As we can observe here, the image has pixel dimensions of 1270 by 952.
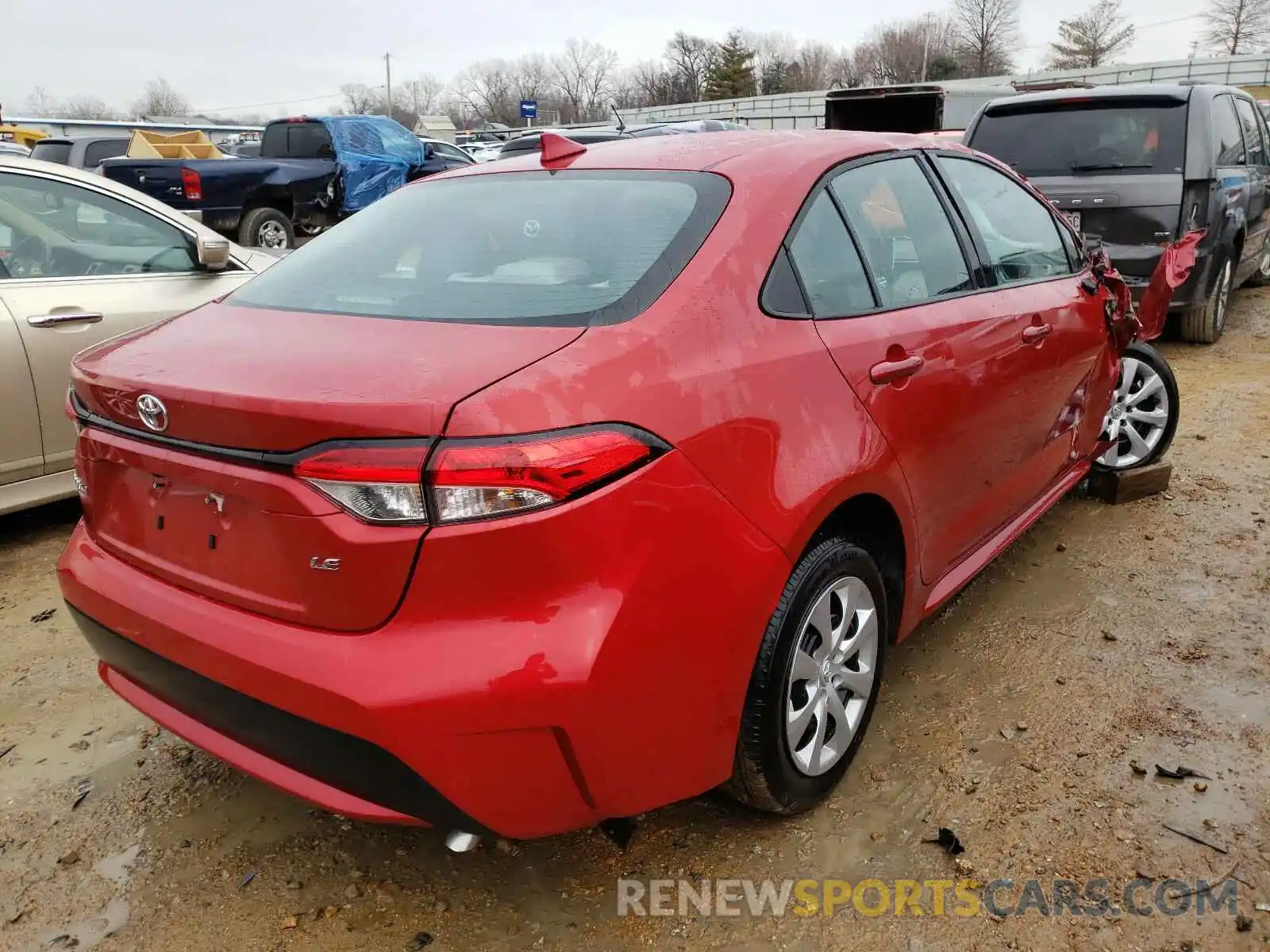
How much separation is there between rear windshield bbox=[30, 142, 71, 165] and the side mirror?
13.1 meters

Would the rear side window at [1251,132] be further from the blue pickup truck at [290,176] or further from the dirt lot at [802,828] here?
the blue pickup truck at [290,176]

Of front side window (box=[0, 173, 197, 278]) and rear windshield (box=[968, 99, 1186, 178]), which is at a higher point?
rear windshield (box=[968, 99, 1186, 178])

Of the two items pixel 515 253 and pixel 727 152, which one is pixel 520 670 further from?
pixel 727 152

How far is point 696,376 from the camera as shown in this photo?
6.15 ft

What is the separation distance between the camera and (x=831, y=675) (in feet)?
7.63

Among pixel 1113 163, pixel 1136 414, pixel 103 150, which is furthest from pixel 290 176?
pixel 1136 414

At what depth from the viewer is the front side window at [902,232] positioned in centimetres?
253

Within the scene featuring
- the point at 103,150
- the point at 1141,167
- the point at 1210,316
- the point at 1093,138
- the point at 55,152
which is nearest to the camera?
the point at 1141,167

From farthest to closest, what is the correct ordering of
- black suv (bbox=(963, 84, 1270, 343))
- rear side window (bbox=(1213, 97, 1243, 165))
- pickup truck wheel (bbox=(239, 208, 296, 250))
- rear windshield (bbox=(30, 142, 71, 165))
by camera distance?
1. rear windshield (bbox=(30, 142, 71, 165))
2. pickup truck wheel (bbox=(239, 208, 296, 250))
3. rear side window (bbox=(1213, 97, 1243, 165))
4. black suv (bbox=(963, 84, 1270, 343))

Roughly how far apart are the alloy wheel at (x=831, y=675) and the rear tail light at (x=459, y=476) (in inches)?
30.0

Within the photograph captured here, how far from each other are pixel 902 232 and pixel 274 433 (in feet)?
6.08

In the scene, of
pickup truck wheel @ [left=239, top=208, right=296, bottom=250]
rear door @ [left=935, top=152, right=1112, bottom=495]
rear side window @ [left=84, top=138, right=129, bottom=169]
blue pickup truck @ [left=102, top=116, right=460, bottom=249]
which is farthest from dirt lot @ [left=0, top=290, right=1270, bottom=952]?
rear side window @ [left=84, top=138, right=129, bottom=169]

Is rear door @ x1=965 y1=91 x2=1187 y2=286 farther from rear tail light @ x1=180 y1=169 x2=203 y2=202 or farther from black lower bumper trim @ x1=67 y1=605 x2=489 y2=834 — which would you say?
rear tail light @ x1=180 y1=169 x2=203 y2=202

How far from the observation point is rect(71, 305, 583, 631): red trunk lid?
65.4 inches
